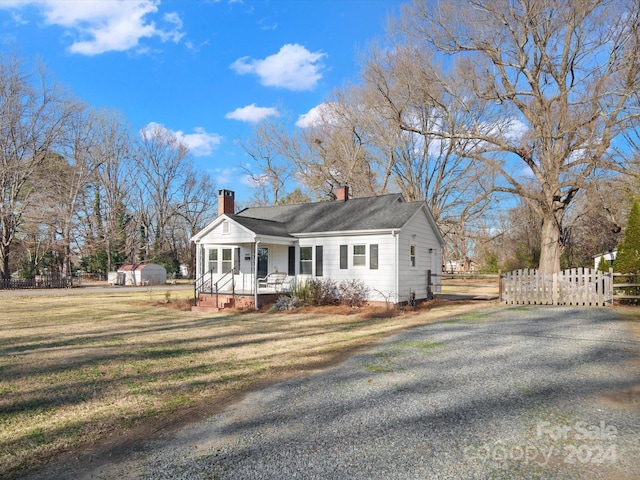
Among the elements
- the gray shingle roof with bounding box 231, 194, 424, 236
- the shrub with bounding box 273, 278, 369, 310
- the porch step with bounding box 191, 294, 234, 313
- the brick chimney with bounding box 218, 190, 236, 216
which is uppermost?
the brick chimney with bounding box 218, 190, 236, 216

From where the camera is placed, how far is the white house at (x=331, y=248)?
16.4 metres

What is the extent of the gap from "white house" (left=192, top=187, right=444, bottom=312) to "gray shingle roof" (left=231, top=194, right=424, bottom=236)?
44 mm

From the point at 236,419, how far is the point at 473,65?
2397 cm

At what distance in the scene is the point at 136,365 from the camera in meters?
7.36

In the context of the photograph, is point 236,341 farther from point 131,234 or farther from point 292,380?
point 131,234

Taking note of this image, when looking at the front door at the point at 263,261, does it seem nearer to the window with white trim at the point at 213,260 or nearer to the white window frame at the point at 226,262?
the white window frame at the point at 226,262

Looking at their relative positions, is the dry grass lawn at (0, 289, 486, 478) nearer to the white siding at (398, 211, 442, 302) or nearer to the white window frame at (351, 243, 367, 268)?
the white siding at (398, 211, 442, 302)

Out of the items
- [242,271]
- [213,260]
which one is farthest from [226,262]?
[242,271]

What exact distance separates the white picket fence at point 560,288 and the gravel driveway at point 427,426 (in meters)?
8.16

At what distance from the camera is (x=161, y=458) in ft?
12.2

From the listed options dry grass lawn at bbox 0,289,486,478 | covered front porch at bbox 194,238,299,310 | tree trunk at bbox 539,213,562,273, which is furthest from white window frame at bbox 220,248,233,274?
tree trunk at bbox 539,213,562,273

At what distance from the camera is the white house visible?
16438 mm

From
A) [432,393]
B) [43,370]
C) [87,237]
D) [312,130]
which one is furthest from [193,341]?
[87,237]

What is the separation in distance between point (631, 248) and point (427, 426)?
1469 centimetres
